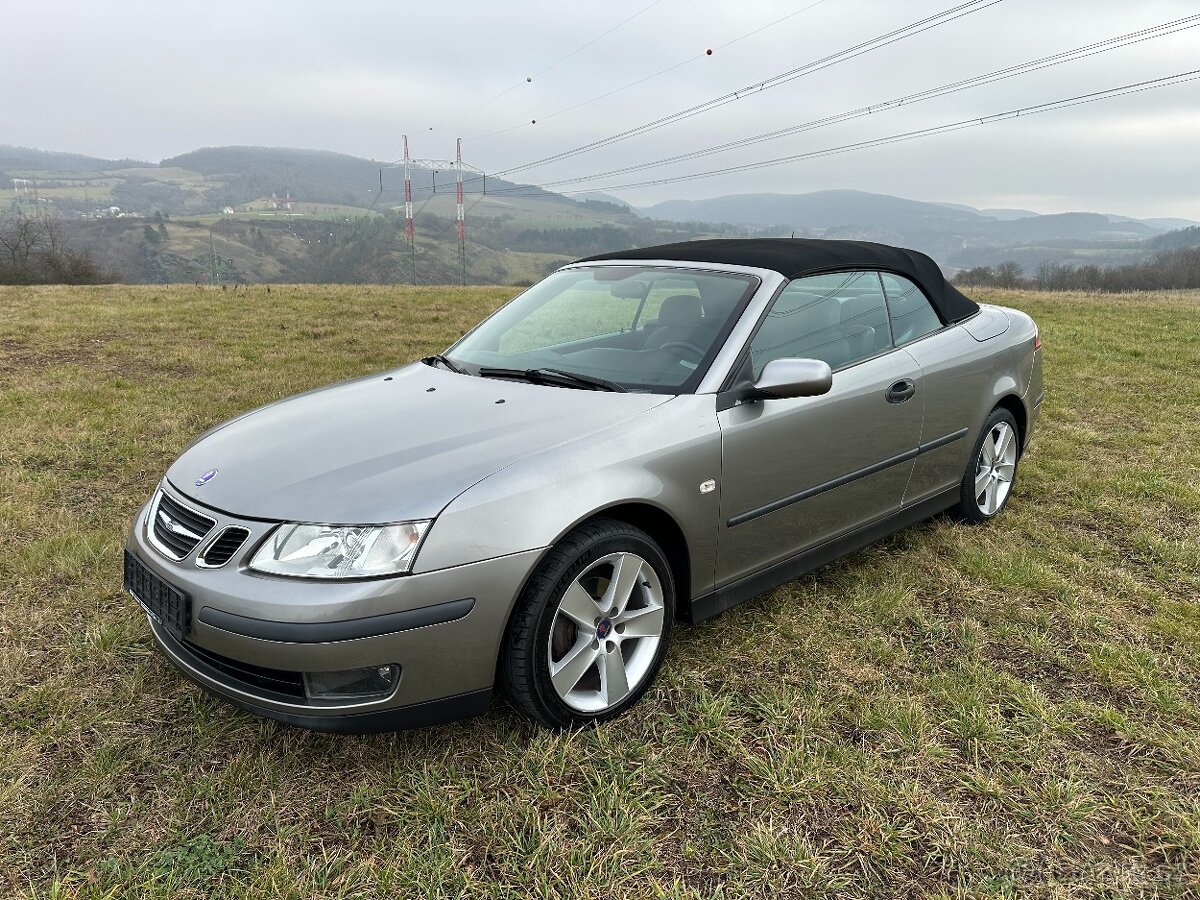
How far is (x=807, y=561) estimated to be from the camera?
3.15 meters

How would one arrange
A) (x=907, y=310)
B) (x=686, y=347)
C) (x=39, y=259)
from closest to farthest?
(x=686, y=347), (x=907, y=310), (x=39, y=259)

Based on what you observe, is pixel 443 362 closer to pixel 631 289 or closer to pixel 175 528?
pixel 631 289

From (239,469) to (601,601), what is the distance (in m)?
1.21

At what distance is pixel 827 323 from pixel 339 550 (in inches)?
85.4

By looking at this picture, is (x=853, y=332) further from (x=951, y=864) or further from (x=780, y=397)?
(x=951, y=864)

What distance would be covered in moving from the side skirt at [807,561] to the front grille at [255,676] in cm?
133

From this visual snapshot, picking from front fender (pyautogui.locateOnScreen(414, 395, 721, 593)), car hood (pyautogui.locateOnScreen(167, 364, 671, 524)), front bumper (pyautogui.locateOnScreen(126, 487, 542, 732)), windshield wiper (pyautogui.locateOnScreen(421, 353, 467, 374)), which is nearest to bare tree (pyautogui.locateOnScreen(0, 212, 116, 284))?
windshield wiper (pyautogui.locateOnScreen(421, 353, 467, 374))

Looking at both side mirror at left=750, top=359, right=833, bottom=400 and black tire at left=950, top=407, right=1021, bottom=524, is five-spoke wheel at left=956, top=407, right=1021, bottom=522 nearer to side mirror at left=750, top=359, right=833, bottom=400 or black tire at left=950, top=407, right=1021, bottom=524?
black tire at left=950, top=407, right=1021, bottom=524

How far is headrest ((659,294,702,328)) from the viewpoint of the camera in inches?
120

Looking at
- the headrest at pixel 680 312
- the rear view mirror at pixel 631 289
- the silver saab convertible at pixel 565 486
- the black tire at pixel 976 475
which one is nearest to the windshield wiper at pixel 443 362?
the silver saab convertible at pixel 565 486

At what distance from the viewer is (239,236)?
105 m

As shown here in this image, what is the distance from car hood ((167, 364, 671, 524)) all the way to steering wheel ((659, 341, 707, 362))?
31 cm

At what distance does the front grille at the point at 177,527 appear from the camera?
2260mm

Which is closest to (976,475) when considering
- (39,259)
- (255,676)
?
(255,676)
